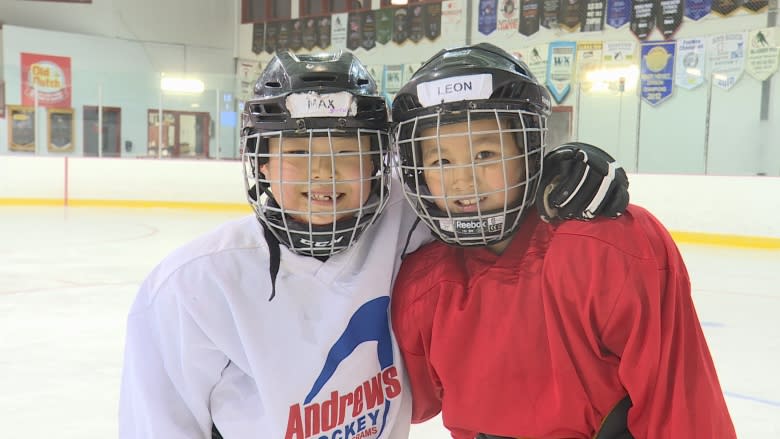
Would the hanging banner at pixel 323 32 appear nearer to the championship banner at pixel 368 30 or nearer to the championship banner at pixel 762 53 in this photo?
the championship banner at pixel 368 30

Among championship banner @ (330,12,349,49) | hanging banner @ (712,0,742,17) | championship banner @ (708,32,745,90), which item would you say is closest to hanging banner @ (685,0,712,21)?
hanging banner @ (712,0,742,17)

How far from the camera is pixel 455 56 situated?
3.46 feet

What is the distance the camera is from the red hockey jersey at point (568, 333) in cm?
90

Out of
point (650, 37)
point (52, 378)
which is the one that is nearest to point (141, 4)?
point (650, 37)

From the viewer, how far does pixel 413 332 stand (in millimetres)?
1104

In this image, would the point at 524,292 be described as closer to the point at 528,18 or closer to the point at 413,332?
the point at 413,332

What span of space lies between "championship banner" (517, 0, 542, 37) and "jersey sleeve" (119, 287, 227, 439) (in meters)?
9.17

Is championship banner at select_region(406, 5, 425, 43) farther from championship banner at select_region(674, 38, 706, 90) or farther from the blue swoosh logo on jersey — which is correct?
the blue swoosh logo on jersey

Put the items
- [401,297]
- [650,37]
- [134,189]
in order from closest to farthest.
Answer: [401,297] < [134,189] < [650,37]

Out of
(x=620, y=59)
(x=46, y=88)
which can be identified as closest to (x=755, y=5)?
(x=620, y=59)

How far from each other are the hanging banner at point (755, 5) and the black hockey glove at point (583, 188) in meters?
7.98

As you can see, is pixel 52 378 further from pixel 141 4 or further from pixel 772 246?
pixel 141 4

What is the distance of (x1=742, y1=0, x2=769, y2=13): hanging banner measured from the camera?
7776 millimetres

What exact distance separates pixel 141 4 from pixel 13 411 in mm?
11979
